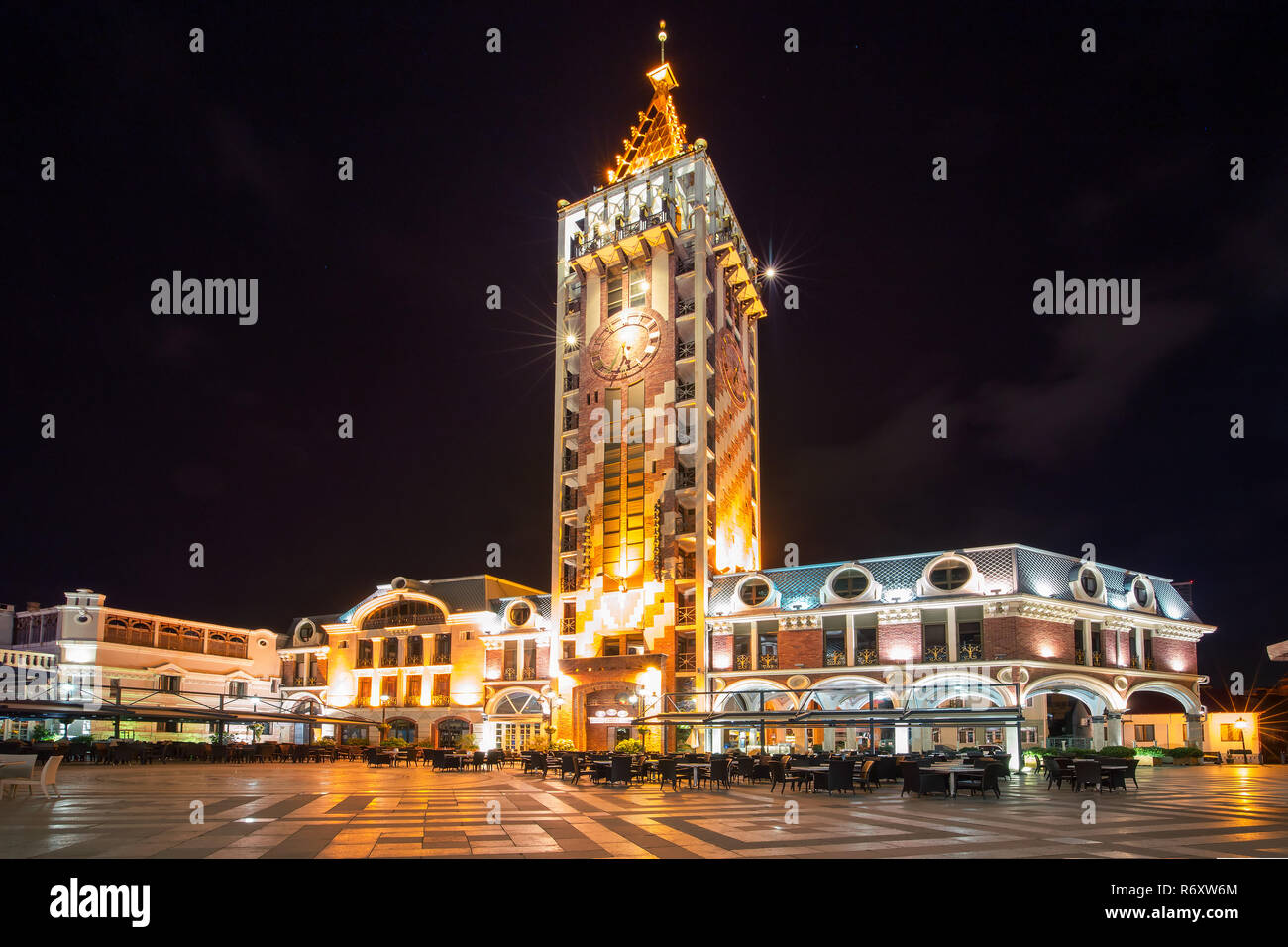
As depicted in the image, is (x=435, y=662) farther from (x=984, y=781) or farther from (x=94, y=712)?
(x=984, y=781)

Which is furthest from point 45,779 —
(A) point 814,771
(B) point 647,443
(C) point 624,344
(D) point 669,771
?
(C) point 624,344

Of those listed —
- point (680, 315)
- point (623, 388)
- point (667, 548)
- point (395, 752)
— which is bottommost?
point (395, 752)

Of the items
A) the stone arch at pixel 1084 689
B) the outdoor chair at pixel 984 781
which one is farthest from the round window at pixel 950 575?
the outdoor chair at pixel 984 781

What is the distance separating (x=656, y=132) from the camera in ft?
200

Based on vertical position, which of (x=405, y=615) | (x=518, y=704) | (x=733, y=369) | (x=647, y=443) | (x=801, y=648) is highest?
(x=733, y=369)

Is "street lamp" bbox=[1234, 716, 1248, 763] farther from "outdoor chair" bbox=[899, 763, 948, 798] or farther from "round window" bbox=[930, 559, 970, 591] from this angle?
"outdoor chair" bbox=[899, 763, 948, 798]

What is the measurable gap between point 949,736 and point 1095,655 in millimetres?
8113

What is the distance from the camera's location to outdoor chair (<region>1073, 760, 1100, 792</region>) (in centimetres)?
2252

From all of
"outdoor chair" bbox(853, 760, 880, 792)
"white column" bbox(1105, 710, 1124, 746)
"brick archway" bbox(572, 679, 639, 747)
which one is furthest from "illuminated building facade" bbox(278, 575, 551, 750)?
"outdoor chair" bbox(853, 760, 880, 792)

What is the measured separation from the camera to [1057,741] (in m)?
43.2

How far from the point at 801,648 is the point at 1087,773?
76.8ft
